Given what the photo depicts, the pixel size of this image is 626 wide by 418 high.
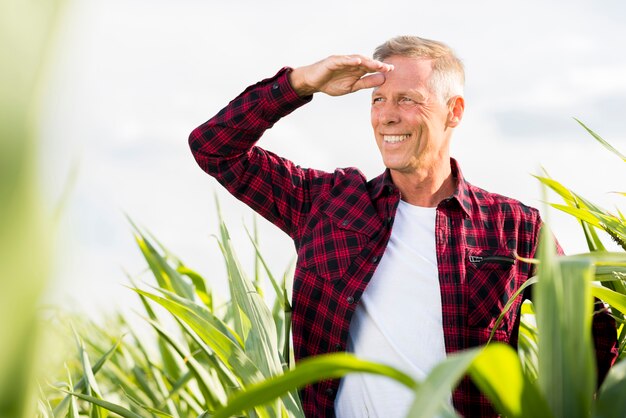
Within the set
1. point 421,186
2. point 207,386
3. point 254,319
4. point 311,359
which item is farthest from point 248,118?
point 311,359

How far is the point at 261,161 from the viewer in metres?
2.26

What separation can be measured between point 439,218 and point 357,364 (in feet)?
5.52

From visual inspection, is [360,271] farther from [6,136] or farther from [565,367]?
[6,136]

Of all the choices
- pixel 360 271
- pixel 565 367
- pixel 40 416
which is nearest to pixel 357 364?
pixel 565 367

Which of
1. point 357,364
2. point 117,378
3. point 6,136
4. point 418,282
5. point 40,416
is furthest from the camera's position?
point 117,378

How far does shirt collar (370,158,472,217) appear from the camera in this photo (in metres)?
2.22

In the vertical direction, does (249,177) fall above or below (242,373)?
above

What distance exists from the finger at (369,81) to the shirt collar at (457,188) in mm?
280

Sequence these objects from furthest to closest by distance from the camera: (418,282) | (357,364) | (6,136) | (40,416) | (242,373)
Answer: (418,282) → (40,416) → (242,373) → (357,364) → (6,136)

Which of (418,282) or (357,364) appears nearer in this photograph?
(357,364)

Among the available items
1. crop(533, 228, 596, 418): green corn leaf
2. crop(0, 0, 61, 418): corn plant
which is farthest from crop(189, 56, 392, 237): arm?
crop(0, 0, 61, 418): corn plant

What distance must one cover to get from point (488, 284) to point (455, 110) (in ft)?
2.12

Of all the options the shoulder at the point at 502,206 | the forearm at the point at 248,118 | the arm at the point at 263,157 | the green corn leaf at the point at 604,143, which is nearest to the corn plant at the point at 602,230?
the green corn leaf at the point at 604,143

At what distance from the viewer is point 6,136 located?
0.14 m
